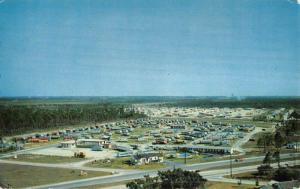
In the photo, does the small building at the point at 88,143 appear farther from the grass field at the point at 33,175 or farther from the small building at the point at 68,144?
the grass field at the point at 33,175

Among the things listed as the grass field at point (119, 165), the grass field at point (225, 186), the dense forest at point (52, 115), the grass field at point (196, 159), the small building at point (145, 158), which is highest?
the dense forest at point (52, 115)

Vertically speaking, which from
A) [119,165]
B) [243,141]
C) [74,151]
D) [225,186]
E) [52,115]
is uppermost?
[52,115]

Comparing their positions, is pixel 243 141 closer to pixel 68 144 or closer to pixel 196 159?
pixel 196 159

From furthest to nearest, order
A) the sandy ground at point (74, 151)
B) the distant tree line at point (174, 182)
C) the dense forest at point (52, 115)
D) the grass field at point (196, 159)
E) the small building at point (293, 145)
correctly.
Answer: the dense forest at point (52, 115), the small building at point (293, 145), the sandy ground at point (74, 151), the grass field at point (196, 159), the distant tree line at point (174, 182)

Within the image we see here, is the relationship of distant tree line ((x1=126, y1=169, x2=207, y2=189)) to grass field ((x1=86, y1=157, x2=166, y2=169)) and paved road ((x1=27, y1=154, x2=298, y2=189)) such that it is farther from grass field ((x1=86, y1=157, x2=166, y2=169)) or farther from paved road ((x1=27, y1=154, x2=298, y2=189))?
grass field ((x1=86, y1=157, x2=166, y2=169))

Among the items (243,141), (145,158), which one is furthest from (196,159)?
Answer: (243,141)

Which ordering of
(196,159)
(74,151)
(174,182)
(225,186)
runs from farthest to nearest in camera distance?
(74,151), (196,159), (225,186), (174,182)

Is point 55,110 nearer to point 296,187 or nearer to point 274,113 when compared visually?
point 274,113

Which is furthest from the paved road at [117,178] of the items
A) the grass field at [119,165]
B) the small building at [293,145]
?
the small building at [293,145]
